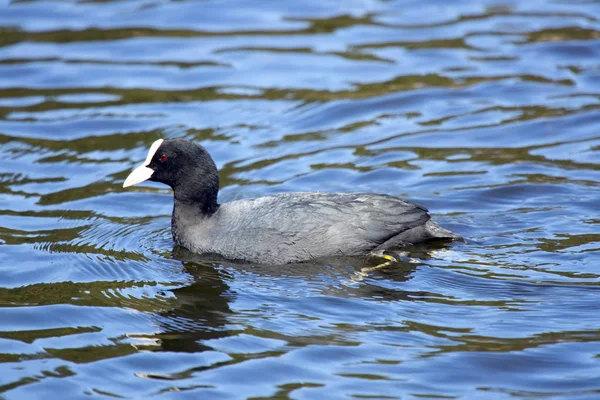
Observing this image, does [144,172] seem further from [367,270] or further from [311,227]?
[367,270]

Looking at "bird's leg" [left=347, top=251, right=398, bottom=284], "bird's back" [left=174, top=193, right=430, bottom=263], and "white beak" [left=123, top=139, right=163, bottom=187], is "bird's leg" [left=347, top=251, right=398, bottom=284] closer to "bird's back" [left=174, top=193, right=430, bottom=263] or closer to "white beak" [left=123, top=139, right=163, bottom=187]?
"bird's back" [left=174, top=193, right=430, bottom=263]

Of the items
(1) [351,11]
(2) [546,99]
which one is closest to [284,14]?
(1) [351,11]

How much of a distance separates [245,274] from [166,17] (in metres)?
7.51

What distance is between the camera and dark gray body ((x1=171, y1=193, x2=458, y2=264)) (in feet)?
23.1

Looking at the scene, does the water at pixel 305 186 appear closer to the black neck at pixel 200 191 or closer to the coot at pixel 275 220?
the coot at pixel 275 220

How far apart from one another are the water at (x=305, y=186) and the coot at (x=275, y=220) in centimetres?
16

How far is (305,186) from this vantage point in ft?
28.9

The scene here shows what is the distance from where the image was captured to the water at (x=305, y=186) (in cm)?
553

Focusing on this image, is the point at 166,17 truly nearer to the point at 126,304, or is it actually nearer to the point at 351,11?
the point at 351,11

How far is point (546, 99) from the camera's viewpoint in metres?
10.4

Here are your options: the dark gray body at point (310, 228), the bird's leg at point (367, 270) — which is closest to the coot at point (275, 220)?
the dark gray body at point (310, 228)

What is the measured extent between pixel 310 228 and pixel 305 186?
1.80 metres

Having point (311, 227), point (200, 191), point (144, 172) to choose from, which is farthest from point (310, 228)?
point (144, 172)

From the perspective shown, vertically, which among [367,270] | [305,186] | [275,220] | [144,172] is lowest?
[367,270]
